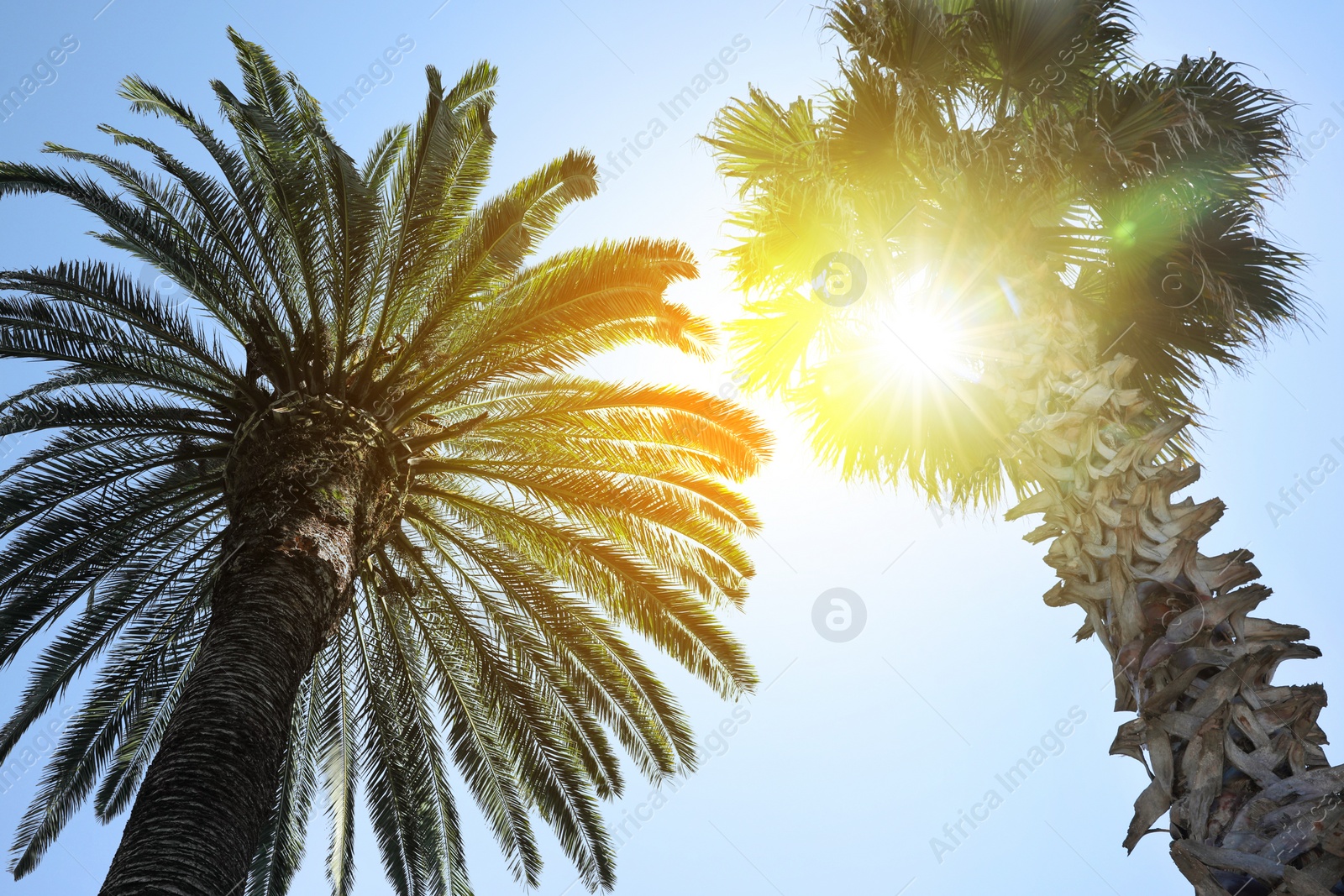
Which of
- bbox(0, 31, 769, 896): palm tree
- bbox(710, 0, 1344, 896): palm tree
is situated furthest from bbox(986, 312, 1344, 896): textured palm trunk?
bbox(0, 31, 769, 896): palm tree

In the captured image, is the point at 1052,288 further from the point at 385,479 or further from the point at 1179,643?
the point at 385,479

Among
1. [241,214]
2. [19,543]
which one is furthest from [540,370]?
[19,543]

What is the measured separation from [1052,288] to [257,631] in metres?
5.87

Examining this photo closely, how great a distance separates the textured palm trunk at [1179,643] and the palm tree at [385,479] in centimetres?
335

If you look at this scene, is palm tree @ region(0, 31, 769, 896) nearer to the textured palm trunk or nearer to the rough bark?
the rough bark

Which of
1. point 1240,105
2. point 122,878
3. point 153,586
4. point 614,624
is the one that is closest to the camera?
point 122,878

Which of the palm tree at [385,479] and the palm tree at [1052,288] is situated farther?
the palm tree at [385,479]

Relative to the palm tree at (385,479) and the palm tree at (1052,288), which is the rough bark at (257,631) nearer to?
the palm tree at (385,479)

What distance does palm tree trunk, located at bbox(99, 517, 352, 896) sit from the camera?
14.8ft

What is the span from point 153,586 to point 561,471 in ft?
12.5

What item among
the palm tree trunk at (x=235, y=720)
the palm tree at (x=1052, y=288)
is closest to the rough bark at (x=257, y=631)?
the palm tree trunk at (x=235, y=720)

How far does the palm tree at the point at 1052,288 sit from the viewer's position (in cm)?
481

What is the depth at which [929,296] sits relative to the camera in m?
7.16

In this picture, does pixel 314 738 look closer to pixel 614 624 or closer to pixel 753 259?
pixel 614 624
